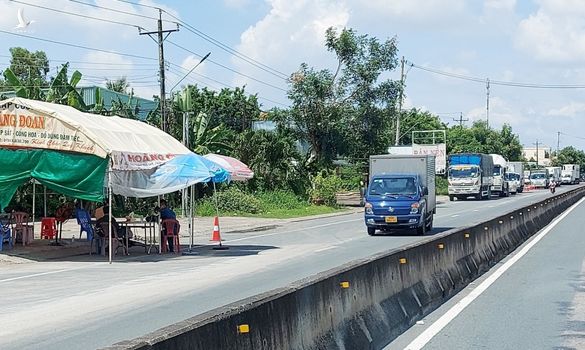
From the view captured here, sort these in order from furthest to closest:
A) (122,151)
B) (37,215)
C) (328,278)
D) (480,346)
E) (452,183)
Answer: (452,183), (37,215), (122,151), (480,346), (328,278)

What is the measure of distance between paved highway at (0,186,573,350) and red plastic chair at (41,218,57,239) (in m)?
5.23

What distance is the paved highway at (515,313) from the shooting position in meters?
8.99

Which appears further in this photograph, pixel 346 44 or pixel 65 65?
pixel 346 44

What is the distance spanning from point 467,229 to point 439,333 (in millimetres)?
6328

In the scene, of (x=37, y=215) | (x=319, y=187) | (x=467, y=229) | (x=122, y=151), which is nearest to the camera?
(x=467, y=229)

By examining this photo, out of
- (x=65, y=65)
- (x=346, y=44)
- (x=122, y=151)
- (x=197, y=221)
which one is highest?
(x=346, y=44)

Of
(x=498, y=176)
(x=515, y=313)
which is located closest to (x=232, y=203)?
(x=515, y=313)

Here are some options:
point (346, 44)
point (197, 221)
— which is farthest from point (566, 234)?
point (346, 44)

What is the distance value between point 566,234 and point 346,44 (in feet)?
110

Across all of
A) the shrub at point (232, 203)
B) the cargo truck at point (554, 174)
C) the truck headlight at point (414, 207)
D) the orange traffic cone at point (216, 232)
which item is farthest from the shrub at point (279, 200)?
the cargo truck at point (554, 174)

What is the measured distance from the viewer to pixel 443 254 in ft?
43.1

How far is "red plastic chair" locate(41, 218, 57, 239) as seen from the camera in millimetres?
25047

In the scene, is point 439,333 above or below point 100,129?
below

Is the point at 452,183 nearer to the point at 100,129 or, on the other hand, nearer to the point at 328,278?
the point at 100,129
